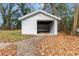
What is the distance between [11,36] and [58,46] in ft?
1.78

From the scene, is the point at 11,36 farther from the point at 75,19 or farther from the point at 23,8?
the point at 75,19

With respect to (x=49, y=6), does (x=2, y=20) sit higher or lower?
lower

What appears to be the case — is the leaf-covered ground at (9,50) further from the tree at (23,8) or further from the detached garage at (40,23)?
the tree at (23,8)

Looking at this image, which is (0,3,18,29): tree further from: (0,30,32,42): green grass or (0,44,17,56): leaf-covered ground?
(0,44,17,56): leaf-covered ground

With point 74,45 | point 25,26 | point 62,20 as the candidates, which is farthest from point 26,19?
point 74,45

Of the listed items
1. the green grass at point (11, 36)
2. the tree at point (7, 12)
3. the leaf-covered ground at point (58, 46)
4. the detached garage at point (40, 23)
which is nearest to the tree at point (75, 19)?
the leaf-covered ground at point (58, 46)

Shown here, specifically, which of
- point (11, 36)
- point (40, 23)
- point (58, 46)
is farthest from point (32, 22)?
point (58, 46)

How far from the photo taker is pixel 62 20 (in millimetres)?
2404

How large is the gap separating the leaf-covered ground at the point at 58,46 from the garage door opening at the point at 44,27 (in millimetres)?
70

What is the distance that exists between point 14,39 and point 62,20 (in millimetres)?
586

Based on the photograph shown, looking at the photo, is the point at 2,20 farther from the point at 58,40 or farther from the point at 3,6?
the point at 58,40

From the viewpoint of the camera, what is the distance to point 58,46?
237cm

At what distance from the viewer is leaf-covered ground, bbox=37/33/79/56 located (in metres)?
2.36

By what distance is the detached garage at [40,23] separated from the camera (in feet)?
7.82
